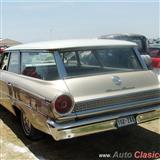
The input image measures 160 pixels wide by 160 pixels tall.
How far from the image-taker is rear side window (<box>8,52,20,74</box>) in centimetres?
637

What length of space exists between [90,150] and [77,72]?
1240 mm

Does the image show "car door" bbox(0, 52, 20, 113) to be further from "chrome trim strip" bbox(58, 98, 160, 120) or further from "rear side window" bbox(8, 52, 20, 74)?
"chrome trim strip" bbox(58, 98, 160, 120)

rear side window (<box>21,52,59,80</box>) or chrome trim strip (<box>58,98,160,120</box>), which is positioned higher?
rear side window (<box>21,52,59,80</box>)

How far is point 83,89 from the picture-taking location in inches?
186

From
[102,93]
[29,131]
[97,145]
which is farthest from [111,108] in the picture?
[29,131]

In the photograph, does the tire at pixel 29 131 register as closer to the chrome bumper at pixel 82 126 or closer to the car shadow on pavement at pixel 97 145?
the car shadow on pavement at pixel 97 145

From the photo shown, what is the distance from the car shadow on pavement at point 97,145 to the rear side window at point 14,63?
4.13 ft

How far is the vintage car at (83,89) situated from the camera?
4.51 m

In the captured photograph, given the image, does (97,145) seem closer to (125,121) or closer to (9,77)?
(125,121)

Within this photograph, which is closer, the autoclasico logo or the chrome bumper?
the chrome bumper

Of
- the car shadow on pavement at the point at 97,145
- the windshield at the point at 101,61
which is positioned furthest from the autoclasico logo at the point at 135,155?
the windshield at the point at 101,61

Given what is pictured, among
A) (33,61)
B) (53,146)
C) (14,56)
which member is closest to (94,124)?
(53,146)

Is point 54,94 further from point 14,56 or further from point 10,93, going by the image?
point 14,56

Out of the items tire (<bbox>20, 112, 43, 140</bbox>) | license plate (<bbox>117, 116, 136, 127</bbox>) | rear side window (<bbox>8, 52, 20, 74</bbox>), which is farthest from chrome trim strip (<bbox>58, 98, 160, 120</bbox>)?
rear side window (<bbox>8, 52, 20, 74</bbox>)
